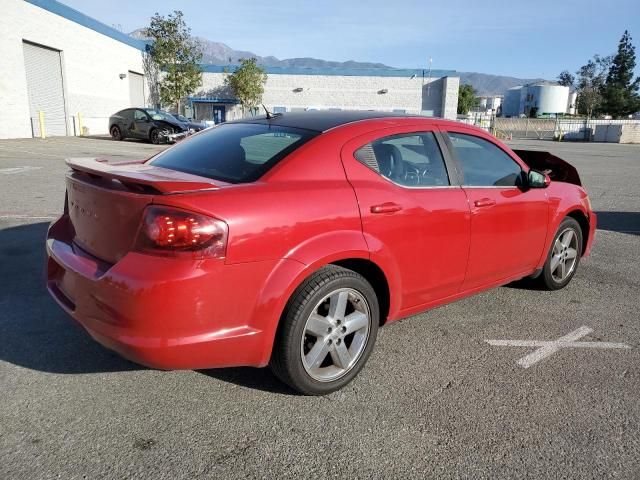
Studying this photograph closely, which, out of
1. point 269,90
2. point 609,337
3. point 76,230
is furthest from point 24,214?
point 269,90

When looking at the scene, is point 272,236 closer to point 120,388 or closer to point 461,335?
point 120,388

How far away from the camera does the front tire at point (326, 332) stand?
2.63 metres

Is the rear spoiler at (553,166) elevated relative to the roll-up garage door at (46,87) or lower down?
lower down

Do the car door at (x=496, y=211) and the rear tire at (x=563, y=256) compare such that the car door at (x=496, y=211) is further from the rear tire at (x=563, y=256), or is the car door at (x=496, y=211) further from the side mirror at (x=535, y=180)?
the rear tire at (x=563, y=256)

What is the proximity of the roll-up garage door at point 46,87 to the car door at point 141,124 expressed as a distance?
4.57 m

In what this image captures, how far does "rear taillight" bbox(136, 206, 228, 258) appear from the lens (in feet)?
7.61

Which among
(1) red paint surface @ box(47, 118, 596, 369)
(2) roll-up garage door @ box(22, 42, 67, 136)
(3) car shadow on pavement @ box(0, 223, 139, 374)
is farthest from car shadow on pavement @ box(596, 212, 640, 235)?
(2) roll-up garage door @ box(22, 42, 67, 136)

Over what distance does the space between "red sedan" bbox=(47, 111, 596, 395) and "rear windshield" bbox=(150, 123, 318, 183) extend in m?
0.01

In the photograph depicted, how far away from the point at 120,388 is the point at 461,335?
2.35 m

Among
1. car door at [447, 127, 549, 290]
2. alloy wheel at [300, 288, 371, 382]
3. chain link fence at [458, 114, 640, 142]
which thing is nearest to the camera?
alloy wheel at [300, 288, 371, 382]

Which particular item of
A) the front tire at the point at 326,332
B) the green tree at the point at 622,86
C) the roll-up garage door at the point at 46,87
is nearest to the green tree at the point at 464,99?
the green tree at the point at 622,86

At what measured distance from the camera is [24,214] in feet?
23.2

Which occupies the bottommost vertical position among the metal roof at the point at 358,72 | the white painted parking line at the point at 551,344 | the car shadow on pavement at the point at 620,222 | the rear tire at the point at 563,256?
the white painted parking line at the point at 551,344

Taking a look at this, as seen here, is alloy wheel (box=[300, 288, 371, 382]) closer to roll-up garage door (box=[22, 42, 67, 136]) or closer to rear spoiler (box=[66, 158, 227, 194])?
rear spoiler (box=[66, 158, 227, 194])
